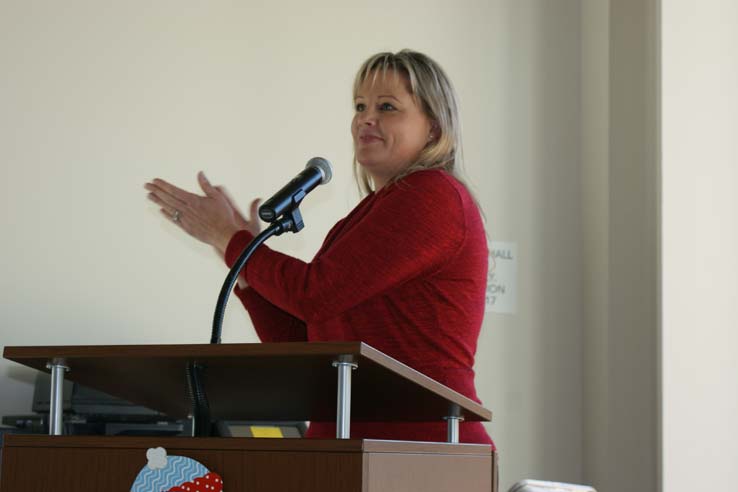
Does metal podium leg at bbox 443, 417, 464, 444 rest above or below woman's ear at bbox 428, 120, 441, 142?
below

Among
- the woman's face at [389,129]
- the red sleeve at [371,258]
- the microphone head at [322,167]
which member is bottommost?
the red sleeve at [371,258]

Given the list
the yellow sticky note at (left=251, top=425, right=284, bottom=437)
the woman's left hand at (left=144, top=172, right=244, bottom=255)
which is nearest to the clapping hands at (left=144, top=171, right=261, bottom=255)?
the woman's left hand at (left=144, top=172, right=244, bottom=255)

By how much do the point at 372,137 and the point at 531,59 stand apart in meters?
2.22

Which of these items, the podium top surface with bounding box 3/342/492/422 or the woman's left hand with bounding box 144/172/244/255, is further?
the woman's left hand with bounding box 144/172/244/255

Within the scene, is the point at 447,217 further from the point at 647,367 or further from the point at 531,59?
the point at 531,59

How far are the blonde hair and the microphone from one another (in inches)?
10.6

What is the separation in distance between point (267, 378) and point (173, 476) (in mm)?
201

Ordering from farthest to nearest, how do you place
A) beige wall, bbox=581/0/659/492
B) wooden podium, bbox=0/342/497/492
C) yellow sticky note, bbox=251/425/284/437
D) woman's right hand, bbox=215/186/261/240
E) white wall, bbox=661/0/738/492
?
beige wall, bbox=581/0/659/492
white wall, bbox=661/0/738/492
yellow sticky note, bbox=251/425/284/437
woman's right hand, bbox=215/186/261/240
wooden podium, bbox=0/342/497/492

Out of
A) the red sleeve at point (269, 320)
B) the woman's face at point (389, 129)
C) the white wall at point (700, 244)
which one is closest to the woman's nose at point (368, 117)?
the woman's face at point (389, 129)

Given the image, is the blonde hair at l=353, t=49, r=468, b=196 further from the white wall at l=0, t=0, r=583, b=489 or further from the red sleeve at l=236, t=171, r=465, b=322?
the white wall at l=0, t=0, r=583, b=489

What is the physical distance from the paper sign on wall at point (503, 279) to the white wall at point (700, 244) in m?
0.57

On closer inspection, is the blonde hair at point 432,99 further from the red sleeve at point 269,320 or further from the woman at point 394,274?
the red sleeve at point 269,320

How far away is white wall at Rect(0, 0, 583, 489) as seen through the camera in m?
3.13

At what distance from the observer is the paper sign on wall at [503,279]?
3.92 m
